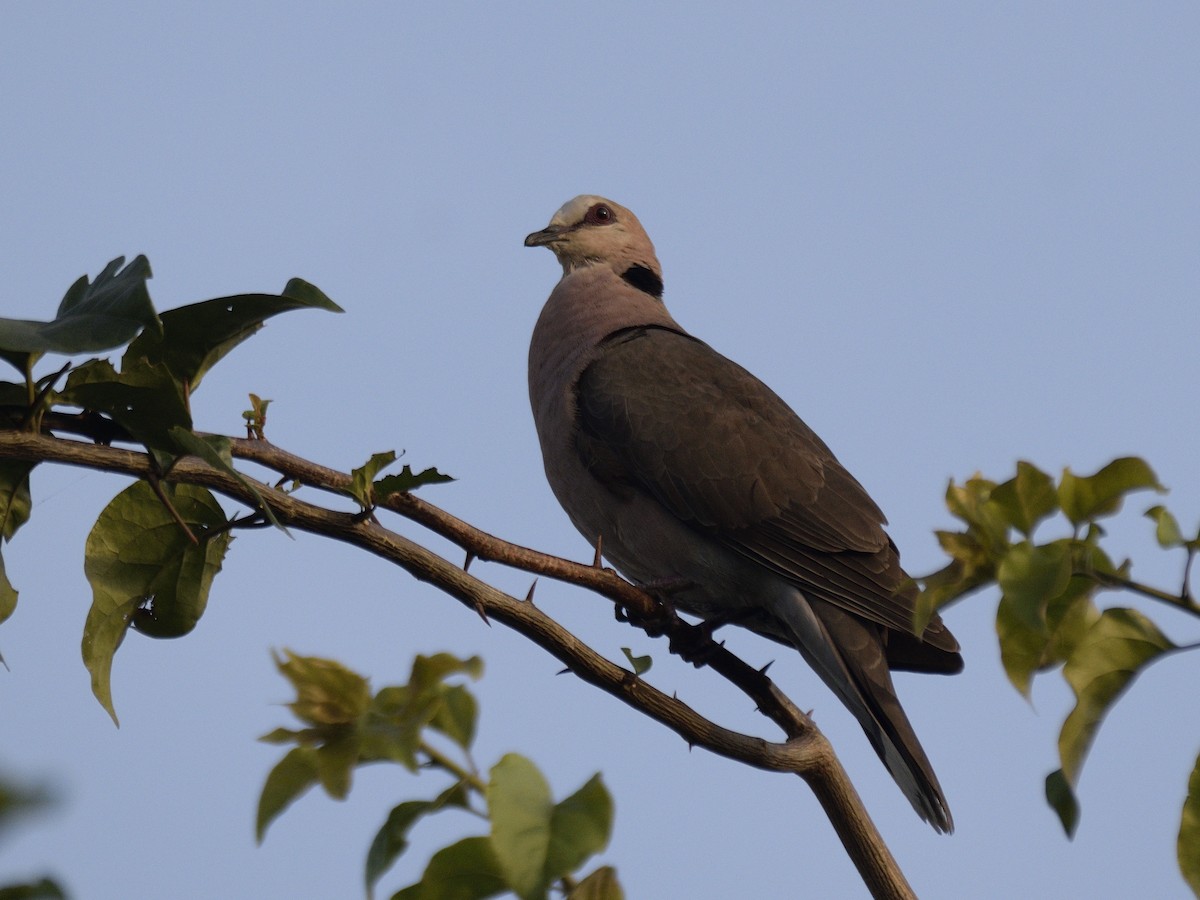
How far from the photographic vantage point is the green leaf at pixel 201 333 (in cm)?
199

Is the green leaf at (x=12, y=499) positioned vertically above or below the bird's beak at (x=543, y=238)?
below

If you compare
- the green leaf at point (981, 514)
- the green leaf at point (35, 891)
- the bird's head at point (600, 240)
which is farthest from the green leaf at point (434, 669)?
the bird's head at point (600, 240)

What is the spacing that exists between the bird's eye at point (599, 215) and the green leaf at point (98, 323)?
17.2 feet

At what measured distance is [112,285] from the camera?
173 cm

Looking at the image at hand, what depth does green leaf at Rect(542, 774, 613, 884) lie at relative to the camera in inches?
41.3

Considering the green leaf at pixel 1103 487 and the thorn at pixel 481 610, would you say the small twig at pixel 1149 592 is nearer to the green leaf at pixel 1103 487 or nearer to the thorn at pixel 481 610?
the green leaf at pixel 1103 487

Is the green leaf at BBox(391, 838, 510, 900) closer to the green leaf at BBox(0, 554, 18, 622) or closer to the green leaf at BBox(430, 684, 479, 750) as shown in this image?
the green leaf at BBox(430, 684, 479, 750)

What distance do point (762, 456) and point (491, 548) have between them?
→ 115 inches

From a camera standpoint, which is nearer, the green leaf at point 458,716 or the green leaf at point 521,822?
the green leaf at point 521,822

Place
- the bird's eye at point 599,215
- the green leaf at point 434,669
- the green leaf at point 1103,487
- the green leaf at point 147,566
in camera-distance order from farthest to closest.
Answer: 1. the bird's eye at point 599,215
2. the green leaf at point 147,566
3. the green leaf at point 1103,487
4. the green leaf at point 434,669

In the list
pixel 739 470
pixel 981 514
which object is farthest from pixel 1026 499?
pixel 739 470

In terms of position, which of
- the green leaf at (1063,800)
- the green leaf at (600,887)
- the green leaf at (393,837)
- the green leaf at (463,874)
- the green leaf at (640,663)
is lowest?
the green leaf at (1063,800)

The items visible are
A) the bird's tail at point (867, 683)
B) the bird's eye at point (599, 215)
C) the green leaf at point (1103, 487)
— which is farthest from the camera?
the bird's eye at point (599, 215)

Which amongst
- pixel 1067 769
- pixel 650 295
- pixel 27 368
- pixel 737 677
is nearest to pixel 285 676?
pixel 1067 769
